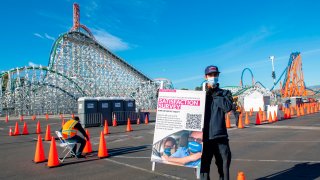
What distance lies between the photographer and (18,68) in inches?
1635

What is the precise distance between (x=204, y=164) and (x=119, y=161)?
396cm

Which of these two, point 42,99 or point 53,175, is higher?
point 42,99

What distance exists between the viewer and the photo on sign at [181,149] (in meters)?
3.90

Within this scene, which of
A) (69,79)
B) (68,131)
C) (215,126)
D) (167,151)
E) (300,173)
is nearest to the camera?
(215,126)

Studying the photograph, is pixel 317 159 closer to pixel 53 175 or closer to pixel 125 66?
pixel 53 175

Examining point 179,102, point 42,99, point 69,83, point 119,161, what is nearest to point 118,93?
point 69,83

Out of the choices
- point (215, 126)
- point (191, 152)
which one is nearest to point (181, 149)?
point (191, 152)

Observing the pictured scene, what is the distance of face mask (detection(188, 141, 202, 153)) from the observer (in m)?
3.87

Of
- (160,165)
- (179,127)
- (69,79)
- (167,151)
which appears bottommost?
(160,165)

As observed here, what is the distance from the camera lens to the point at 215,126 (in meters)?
3.87

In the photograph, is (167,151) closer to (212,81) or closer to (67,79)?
(212,81)

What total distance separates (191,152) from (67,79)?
43.2m

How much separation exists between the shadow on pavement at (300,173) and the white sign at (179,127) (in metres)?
2.22

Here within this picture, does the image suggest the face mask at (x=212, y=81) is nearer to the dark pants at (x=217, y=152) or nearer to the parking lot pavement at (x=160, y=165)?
the dark pants at (x=217, y=152)
